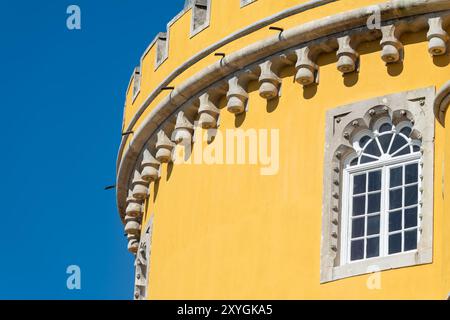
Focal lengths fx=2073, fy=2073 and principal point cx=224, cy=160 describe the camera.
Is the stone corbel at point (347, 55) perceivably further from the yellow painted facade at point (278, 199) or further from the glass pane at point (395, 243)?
the glass pane at point (395, 243)

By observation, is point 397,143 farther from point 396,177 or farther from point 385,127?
point 396,177

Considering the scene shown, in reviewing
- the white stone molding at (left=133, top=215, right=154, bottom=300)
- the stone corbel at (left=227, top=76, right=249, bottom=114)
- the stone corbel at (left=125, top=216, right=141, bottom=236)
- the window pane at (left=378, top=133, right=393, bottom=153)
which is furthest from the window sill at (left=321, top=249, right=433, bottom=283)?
the stone corbel at (left=125, top=216, right=141, bottom=236)

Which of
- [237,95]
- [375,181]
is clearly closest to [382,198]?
[375,181]

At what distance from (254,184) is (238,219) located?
48 cm

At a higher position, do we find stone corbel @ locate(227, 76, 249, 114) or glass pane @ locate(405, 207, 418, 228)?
stone corbel @ locate(227, 76, 249, 114)

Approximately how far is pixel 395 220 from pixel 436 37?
2228 mm

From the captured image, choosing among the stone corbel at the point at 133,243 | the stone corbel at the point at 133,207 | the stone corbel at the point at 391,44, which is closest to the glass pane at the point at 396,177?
the stone corbel at the point at 391,44

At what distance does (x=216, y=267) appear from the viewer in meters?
25.9

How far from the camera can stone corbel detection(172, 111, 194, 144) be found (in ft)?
89.1

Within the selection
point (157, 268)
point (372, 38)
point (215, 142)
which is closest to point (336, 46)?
point (372, 38)

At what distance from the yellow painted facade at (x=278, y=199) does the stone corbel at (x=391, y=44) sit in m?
0.10

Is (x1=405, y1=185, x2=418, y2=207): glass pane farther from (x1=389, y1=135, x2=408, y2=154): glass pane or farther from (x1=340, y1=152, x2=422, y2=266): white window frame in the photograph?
(x1=389, y1=135, x2=408, y2=154): glass pane

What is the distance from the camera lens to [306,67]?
25547mm

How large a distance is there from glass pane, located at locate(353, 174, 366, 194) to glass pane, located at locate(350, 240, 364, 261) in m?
0.66
